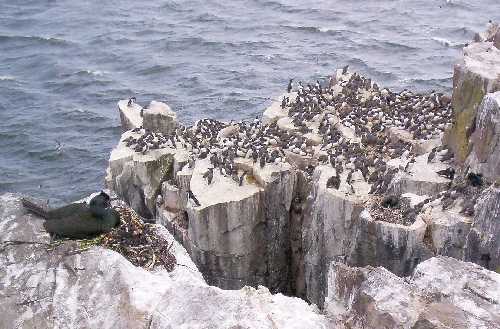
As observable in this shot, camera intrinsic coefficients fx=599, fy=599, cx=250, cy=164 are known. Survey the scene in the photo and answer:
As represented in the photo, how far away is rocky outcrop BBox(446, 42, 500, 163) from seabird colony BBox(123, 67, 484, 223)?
2.43 feet

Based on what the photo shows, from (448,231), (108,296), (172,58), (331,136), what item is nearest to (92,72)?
(172,58)

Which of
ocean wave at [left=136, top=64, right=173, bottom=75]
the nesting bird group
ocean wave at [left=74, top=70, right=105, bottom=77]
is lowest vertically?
ocean wave at [left=74, top=70, right=105, bottom=77]

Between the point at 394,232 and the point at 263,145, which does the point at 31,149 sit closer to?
the point at 263,145

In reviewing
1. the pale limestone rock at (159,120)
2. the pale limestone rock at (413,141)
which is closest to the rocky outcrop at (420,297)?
the pale limestone rock at (413,141)

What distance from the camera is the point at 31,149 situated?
4153 centimetres

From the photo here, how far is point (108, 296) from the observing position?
1025 cm

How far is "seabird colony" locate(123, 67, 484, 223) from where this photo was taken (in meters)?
22.4

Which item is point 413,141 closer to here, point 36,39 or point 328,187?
point 328,187

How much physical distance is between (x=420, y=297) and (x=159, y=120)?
69.9 ft

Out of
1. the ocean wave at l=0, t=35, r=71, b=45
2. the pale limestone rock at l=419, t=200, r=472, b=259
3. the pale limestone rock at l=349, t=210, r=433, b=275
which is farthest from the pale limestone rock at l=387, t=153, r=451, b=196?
the ocean wave at l=0, t=35, r=71, b=45

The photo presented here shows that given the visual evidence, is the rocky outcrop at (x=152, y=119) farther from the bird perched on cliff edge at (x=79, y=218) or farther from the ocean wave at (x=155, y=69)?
the ocean wave at (x=155, y=69)

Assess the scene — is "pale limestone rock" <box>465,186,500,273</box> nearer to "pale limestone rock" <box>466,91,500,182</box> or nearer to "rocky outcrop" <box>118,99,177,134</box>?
"pale limestone rock" <box>466,91,500,182</box>

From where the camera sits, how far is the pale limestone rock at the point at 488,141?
59.1 ft

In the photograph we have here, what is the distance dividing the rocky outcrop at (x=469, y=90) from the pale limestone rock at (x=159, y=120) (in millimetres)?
13402
